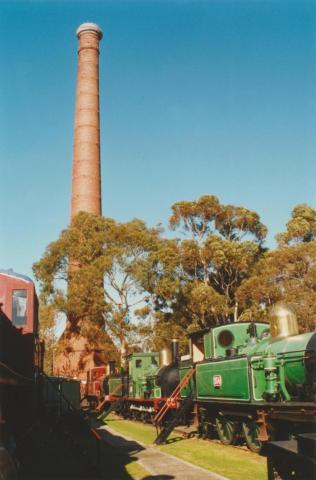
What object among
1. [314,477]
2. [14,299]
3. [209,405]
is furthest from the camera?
[209,405]

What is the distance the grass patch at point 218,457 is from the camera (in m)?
9.35

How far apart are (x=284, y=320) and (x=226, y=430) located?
4.05 m

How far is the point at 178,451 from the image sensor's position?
12523mm

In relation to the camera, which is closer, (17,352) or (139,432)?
(17,352)

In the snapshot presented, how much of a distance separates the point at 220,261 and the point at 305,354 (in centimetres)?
2310

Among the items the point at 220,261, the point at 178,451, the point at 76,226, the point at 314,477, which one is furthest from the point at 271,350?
the point at 76,226

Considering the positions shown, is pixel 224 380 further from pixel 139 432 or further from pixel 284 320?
pixel 139 432

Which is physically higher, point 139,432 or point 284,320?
point 284,320

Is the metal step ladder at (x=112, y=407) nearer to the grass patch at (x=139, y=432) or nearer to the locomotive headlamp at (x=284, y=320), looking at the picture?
the grass patch at (x=139, y=432)

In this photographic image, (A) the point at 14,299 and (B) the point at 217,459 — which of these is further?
(A) the point at 14,299

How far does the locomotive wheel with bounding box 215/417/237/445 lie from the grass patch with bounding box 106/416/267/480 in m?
0.26

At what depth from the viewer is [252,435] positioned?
39.1ft

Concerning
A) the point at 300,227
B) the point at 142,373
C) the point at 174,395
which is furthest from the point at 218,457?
the point at 300,227

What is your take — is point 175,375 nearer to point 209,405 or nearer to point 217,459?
point 209,405
